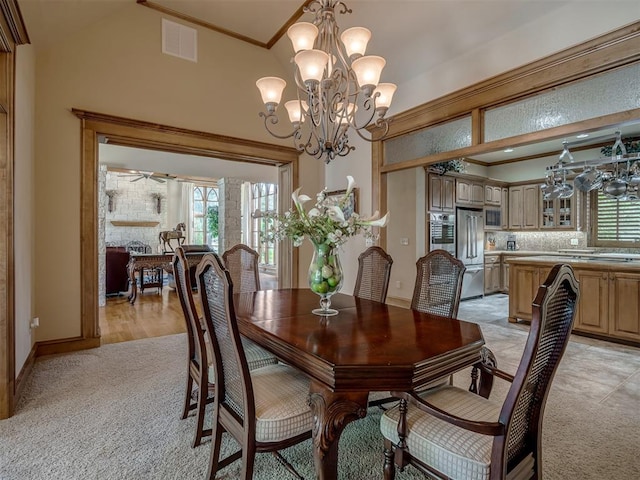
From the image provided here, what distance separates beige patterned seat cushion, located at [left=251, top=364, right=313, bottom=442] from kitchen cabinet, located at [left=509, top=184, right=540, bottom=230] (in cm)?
703

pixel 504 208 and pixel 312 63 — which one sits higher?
pixel 312 63

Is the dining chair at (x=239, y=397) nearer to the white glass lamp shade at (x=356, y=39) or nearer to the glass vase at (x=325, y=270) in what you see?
the glass vase at (x=325, y=270)

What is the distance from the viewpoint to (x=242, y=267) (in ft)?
10.4

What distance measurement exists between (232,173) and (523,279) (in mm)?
5833

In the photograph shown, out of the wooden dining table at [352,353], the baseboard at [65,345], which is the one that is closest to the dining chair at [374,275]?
the wooden dining table at [352,353]

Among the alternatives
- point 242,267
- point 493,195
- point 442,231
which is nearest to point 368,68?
point 242,267

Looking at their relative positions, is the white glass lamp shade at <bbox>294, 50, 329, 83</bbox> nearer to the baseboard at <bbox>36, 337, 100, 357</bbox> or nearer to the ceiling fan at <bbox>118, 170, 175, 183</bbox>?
the baseboard at <bbox>36, 337, 100, 357</bbox>

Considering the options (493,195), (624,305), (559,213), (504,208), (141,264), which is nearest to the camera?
(624,305)

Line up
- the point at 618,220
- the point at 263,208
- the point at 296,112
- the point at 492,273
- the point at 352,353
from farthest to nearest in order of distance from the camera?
the point at 263,208, the point at 492,273, the point at 618,220, the point at 296,112, the point at 352,353

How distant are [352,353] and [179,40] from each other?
4436 millimetres

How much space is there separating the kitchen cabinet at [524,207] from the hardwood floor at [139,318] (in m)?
6.79

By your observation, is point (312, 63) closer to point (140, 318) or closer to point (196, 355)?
point (196, 355)

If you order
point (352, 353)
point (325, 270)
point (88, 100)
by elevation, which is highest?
point (88, 100)

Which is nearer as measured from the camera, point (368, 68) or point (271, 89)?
point (368, 68)
